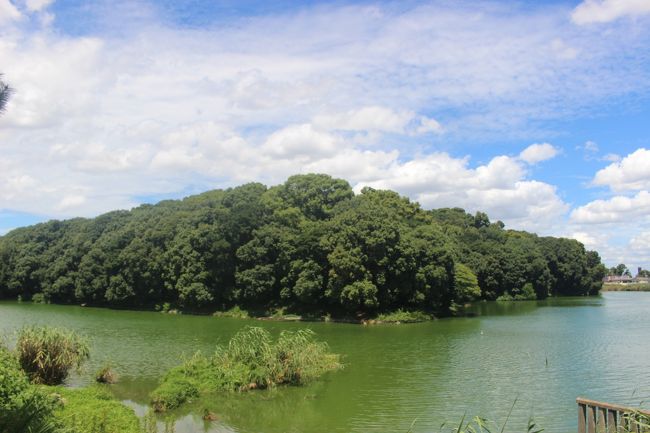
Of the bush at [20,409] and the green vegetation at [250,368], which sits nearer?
Answer: the bush at [20,409]

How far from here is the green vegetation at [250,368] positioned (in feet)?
65.1

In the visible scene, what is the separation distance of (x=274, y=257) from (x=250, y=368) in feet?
99.1

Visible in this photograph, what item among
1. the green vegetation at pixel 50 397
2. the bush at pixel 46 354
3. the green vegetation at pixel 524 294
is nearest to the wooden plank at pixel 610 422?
the green vegetation at pixel 50 397

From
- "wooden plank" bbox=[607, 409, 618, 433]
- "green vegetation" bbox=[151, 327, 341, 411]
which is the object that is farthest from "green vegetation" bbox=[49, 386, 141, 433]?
"wooden plank" bbox=[607, 409, 618, 433]

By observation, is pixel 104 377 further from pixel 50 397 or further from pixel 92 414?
pixel 50 397

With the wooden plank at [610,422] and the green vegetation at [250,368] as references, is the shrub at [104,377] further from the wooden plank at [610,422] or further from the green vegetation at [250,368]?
the wooden plank at [610,422]

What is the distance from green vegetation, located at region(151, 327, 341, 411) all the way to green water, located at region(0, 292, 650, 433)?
0.64 metres

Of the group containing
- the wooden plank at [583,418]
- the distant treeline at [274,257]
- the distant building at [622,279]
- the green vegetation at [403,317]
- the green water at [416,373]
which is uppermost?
the distant treeline at [274,257]

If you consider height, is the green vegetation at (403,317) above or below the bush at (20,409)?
below

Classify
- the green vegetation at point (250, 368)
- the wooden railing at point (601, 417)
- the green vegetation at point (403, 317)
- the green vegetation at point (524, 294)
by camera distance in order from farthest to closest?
the green vegetation at point (524, 294), the green vegetation at point (403, 317), the green vegetation at point (250, 368), the wooden railing at point (601, 417)

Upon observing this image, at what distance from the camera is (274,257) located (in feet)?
167

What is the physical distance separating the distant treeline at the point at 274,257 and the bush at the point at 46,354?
26398 millimetres

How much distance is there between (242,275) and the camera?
49875 millimetres

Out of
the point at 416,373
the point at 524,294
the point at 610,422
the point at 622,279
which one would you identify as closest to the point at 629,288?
the point at 622,279
